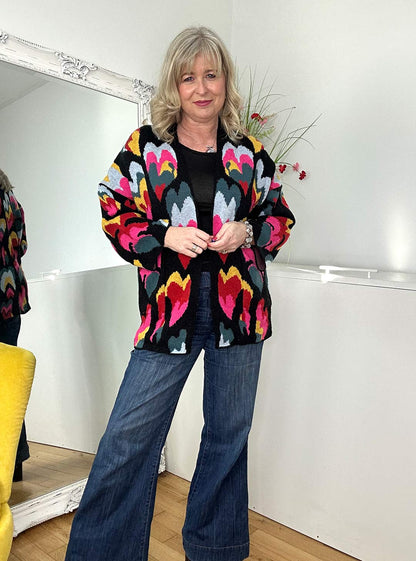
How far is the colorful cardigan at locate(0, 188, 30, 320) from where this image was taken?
177 centimetres

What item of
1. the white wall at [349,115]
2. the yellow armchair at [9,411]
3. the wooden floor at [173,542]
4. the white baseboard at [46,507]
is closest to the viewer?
the yellow armchair at [9,411]

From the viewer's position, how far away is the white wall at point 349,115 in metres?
2.05

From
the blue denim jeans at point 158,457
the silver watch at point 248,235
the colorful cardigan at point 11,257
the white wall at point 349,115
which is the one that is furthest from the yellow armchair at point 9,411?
the white wall at point 349,115

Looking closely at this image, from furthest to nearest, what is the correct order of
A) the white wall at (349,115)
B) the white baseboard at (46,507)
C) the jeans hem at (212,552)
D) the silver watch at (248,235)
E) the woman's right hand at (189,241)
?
the white wall at (349,115) < the white baseboard at (46,507) < the jeans hem at (212,552) < the silver watch at (248,235) < the woman's right hand at (189,241)

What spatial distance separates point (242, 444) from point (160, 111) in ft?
3.04

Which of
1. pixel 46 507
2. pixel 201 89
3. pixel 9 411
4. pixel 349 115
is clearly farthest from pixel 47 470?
pixel 349 115

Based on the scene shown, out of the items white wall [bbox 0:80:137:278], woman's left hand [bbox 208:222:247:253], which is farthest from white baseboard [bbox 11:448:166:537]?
woman's left hand [bbox 208:222:247:253]

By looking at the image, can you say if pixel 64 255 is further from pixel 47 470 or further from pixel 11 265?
pixel 47 470

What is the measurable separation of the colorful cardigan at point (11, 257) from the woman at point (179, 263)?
515mm

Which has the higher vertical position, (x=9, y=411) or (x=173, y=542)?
(x=9, y=411)

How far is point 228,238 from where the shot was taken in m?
1.35

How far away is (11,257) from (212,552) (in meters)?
1.10

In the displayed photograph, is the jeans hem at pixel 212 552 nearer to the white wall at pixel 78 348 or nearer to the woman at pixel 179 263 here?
the woman at pixel 179 263

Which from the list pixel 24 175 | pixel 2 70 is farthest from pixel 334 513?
pixel 2 70
